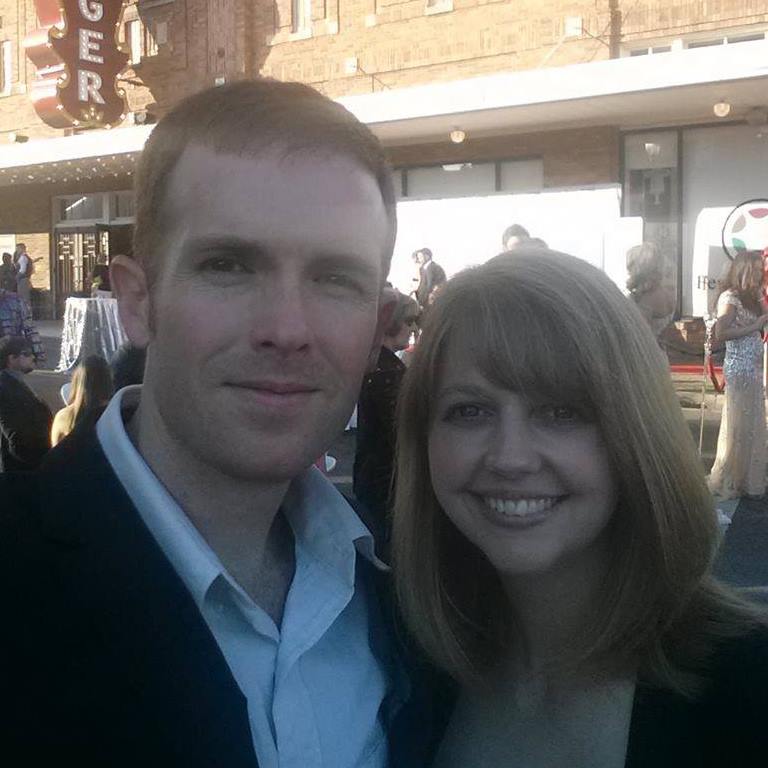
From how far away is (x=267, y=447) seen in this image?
1.55m

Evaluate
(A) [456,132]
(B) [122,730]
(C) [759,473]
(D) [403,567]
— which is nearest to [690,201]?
(A) [456,132]

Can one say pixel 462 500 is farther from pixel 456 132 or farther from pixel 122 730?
pixel 456 132

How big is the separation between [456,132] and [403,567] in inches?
526

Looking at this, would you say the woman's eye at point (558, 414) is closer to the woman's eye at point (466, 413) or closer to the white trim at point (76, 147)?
the woman's eye at point (466, 413)

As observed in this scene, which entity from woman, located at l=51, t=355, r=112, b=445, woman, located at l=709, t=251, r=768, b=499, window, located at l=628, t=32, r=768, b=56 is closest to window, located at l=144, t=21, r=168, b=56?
window, located at l=628, t=32, r=768, b=56

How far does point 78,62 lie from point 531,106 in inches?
411

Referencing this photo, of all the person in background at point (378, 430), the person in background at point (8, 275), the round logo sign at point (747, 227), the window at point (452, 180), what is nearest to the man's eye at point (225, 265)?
the person in background at point (378, 430)

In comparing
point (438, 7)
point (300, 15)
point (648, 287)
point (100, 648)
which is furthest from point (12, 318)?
point (300, 15)

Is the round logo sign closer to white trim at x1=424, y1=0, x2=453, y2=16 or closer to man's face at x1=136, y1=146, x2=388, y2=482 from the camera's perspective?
white trim at x1=424, y1=0, x2=453, y2=16

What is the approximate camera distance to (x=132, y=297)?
1.66 meters

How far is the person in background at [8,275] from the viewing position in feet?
64.2

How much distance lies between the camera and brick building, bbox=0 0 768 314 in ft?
40.0

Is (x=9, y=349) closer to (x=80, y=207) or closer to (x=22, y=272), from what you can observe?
(x=22, y=272)

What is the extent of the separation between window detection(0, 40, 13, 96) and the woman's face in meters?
24.3
